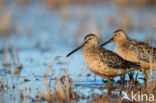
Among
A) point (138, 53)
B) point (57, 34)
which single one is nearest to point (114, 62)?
point (138, 53)

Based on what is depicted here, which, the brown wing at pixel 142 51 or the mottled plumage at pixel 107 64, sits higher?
the brown wing at pixel 142 51

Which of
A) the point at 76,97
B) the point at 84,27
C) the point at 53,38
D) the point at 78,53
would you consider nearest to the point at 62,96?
the point at 76,97

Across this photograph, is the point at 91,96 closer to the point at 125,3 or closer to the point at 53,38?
the point at 53,38

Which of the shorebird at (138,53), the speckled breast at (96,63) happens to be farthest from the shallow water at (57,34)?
the shorebird at (138,53)

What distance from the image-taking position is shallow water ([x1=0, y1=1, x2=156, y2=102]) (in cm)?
758

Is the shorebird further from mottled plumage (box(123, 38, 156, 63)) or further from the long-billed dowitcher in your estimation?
the long-billed dowitcher

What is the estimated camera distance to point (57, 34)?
12938 millimetres

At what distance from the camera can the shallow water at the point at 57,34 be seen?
298 inches

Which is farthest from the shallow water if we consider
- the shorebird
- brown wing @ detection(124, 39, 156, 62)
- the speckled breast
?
brown wing @ detection(124, 39, 156, 62)

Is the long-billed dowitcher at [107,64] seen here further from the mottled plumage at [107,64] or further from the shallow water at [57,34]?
the shallow water at [57,34]

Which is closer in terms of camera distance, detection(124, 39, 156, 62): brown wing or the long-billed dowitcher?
the long-billed dowitcher

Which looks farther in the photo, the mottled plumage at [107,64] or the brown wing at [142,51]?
the brown wing at [142,51]

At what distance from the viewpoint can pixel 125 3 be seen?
56.3 ft

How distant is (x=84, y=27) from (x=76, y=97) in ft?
25.4
